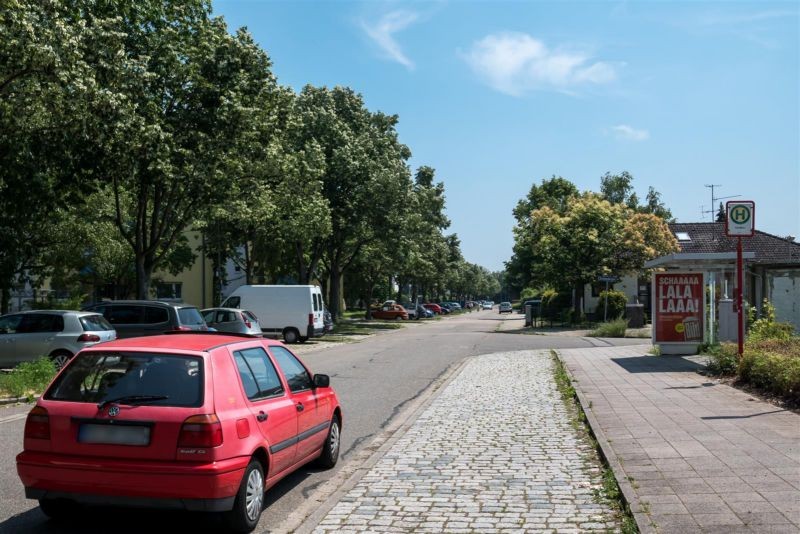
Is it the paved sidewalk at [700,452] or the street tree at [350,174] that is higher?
the street tree at [350,174]

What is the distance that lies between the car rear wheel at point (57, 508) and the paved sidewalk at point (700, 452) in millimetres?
4249

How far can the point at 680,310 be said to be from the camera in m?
19.5

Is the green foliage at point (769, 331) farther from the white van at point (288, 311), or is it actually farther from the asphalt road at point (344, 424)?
the white van at point (288, 311)

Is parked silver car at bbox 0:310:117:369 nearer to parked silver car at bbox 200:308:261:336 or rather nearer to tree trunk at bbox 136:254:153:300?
tree trunk at bbox 136:254:153:300

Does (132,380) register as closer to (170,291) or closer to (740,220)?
(740,220)

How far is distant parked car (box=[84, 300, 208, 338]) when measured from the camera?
19.5m

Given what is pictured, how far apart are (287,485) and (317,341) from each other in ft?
81.9

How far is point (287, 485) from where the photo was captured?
7352 millimetres

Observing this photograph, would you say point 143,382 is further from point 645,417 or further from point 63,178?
point 63,178

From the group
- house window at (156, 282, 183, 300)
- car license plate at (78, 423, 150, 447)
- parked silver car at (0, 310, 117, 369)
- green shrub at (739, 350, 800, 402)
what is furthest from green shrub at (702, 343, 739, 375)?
house window at (156, 282, 183, 300)

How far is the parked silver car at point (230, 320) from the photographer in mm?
24812

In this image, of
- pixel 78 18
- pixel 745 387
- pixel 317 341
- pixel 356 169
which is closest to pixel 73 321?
pixel 78 18


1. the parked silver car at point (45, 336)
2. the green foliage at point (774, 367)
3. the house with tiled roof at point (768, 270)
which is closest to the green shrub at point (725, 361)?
the green foliage at point (774, 367)

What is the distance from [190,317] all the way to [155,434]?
1516 centimetres
